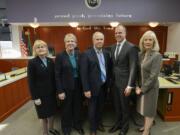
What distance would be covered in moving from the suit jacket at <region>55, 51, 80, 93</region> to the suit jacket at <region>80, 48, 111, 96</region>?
0.16 m

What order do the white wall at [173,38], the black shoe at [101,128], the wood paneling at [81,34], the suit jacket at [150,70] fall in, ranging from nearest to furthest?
1. the suit jacket at [150,70]
2. the black shoe at [101,128]
3. the white wall at [173,38]
4. the wood paneling at [81,34]

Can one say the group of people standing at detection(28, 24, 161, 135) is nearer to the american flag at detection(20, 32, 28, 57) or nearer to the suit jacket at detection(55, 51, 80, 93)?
the suit jacket at detection(55, 51, 80, 93)

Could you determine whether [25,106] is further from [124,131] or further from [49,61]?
[124,131]

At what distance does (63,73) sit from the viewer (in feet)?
7.29

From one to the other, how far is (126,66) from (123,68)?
51mm

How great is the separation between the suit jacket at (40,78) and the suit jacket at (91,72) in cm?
46

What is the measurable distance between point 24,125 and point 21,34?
4013mm

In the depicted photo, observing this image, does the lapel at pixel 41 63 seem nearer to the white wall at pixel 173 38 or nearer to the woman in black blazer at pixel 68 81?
the woman in black blazer at pixel 68 81

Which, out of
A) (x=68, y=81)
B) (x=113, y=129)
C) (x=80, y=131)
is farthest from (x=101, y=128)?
(x=68, y=81)

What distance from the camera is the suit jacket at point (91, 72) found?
216 centimetres

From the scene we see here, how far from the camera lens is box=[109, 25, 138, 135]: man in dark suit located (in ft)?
7.15

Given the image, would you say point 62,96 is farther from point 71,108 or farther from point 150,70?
point 150,70

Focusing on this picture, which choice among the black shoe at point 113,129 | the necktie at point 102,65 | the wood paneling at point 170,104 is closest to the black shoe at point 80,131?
the black shoe at point 113,129

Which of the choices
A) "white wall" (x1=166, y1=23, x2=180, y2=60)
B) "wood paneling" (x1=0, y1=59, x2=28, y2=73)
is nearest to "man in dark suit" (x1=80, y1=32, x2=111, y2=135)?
"white wall" (x1=166, y1=23, x2=180, y2=60)
